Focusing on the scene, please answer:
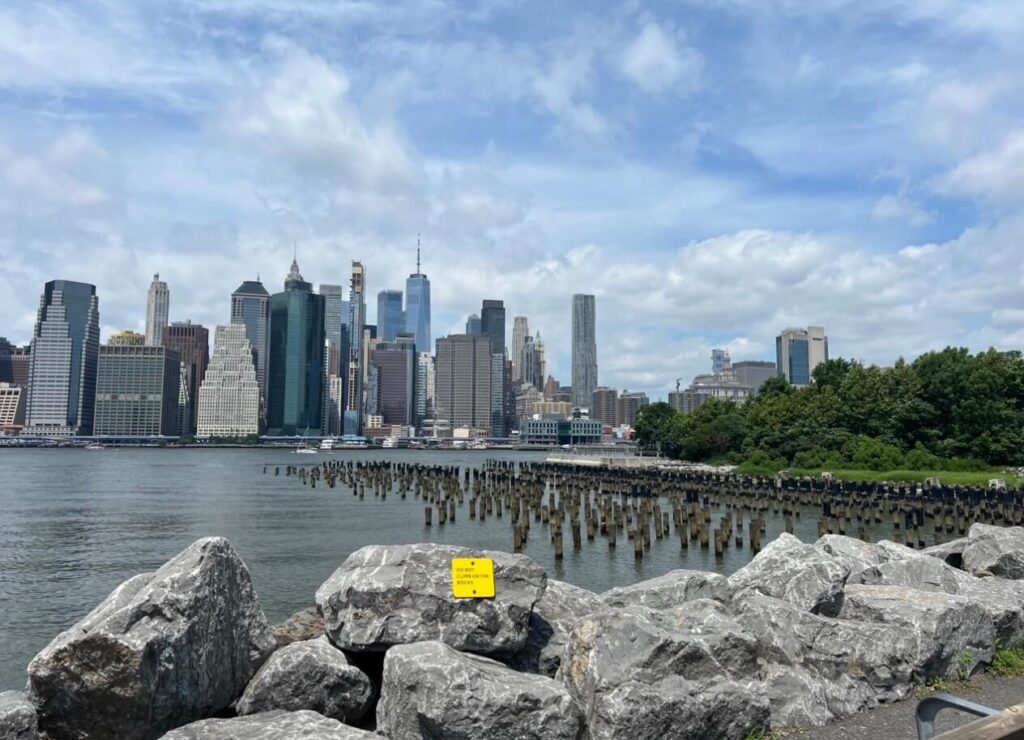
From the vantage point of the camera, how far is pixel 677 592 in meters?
11.9

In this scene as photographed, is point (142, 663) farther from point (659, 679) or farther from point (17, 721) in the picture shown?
point (659, 679)

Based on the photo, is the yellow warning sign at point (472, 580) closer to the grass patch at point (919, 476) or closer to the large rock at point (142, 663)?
the large rock at point (142, 663)

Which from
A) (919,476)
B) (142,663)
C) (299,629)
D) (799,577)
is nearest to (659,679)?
(799,577)

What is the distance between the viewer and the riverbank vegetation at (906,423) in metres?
66.2

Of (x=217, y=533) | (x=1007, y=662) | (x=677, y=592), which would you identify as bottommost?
(x=217, y=533)

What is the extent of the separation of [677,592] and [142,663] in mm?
7332

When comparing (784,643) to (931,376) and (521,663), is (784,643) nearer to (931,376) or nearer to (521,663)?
(521,663)

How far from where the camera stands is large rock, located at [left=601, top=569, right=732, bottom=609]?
1183cm

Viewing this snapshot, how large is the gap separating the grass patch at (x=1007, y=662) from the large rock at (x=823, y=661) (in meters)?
1.82

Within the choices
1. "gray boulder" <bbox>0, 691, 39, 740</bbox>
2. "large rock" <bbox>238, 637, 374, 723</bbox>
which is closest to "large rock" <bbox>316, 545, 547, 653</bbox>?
"large rock" <bbox>238, 637, 374, 723</bbox>

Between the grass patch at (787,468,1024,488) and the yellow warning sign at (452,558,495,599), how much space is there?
55.9 m

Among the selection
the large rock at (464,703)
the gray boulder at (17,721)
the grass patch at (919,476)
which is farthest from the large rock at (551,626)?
the grass patch at (919,476)

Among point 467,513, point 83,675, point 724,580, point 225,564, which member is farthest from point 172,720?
point 467,513

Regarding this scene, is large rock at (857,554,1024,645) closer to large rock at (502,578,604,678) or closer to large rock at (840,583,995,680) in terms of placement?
large rock at (840,583,995,680)
